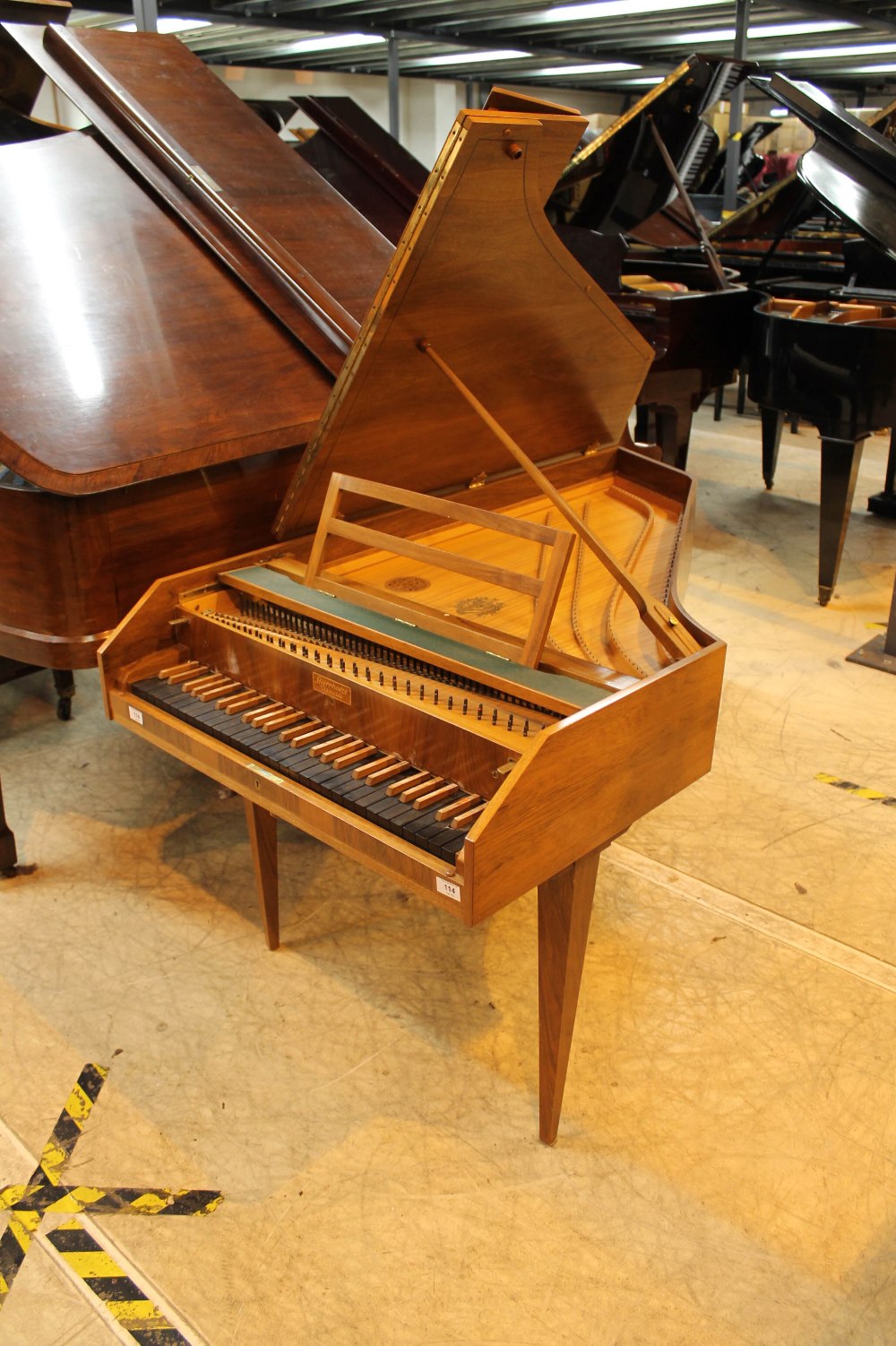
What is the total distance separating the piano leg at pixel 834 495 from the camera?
14.8ft

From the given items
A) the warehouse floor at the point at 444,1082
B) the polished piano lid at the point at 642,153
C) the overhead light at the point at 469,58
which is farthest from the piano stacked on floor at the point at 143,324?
the overhead light at the point at 469,58

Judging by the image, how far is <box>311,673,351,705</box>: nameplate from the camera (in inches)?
85.0

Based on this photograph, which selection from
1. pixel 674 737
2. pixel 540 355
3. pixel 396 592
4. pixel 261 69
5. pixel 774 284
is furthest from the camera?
pixel 261 69

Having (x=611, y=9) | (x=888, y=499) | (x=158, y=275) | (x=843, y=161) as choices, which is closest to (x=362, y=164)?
(x=843, y=161)

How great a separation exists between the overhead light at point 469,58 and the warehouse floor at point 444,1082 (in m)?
11.9

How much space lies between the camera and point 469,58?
13258 mm

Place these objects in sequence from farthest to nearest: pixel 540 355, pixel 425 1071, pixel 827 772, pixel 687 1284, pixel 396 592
→ pixel 827 772
pixel 540 355
pixel 396 592
pixel 425 1071
pixel 687 1284

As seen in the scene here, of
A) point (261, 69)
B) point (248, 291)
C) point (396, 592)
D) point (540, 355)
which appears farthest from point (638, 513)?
point (261, 69)

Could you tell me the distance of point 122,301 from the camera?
2750 millimetres

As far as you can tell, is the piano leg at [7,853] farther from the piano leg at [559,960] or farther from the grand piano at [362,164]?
the grand piano at [362,164]

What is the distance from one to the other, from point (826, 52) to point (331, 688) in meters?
13.6

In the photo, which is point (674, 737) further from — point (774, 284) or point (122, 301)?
point (774, 284)

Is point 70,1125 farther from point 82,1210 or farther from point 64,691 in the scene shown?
point 64,691

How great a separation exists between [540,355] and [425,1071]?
184 cm
